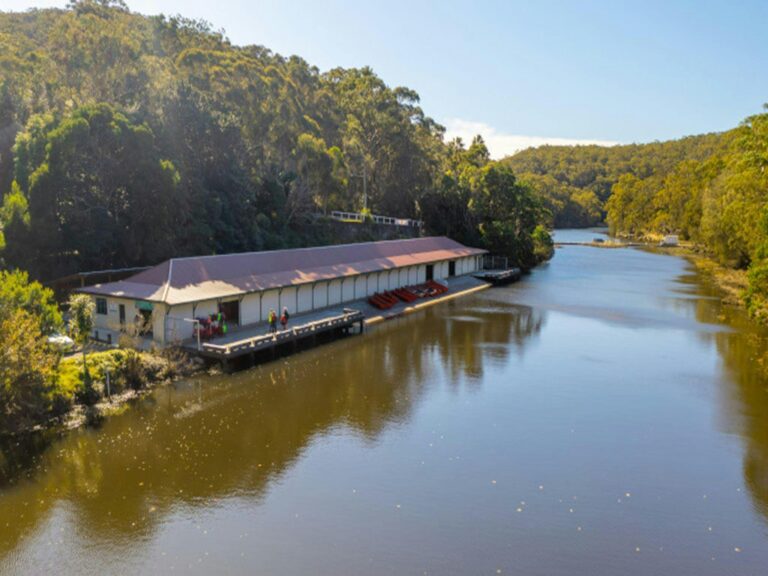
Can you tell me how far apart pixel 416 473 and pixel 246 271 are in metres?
18.7

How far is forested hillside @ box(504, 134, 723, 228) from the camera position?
15425 centimetres

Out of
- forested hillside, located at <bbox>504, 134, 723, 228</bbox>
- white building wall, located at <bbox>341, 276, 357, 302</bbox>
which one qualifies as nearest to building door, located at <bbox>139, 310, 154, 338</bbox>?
white building wall, located at <bbox>341, 276, 357, 302</bbox>

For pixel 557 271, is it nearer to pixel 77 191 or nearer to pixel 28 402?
pixel 77 191

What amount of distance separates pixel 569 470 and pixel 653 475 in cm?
237

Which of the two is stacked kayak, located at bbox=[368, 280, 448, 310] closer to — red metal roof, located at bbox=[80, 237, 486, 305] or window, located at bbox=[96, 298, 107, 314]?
red metal roof, located at bbox=[80, 237, 486, 305]

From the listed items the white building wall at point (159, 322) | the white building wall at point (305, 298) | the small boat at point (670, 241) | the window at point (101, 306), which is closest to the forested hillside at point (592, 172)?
the small boat at point (670, 241)

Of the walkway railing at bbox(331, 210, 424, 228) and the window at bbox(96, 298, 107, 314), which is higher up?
the walkway railing at bbox(331, 210, 424, 228)

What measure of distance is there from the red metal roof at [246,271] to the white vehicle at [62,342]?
11.5 feet

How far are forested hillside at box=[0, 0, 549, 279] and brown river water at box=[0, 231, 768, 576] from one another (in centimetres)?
1412

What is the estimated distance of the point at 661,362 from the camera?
29484 mm

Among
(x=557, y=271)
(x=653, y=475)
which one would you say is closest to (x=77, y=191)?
(x=653, y=475)

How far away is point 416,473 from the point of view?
685 inches

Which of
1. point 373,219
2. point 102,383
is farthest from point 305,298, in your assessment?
point 373,219

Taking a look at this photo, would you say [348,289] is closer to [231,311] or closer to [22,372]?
[231,311]
